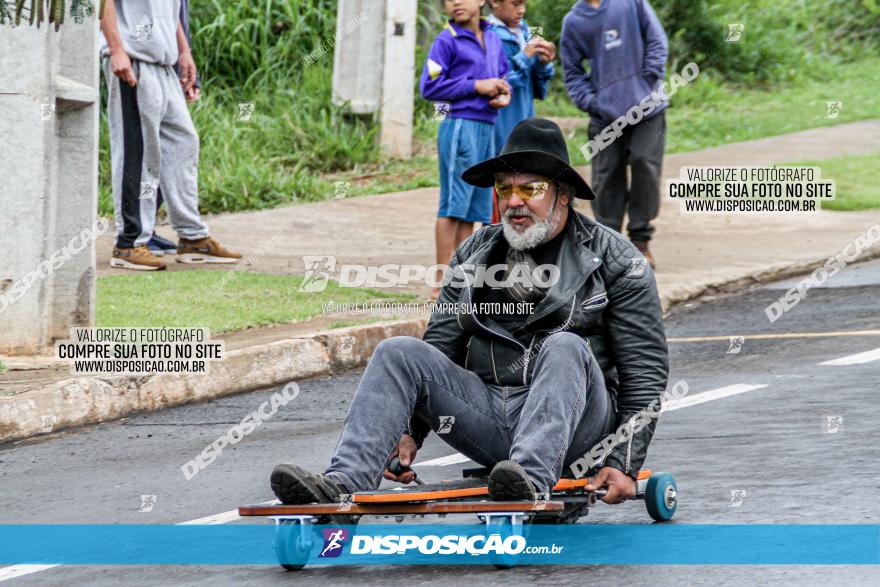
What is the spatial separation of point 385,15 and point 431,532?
12.9m

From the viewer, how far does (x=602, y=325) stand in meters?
5.63

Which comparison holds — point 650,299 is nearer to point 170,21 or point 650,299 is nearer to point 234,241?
point 170,21

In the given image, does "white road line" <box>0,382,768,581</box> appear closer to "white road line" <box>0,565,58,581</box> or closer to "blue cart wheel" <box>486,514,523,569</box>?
"white road line" <box>0,565,58,581</box>

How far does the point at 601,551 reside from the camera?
5.11 meters


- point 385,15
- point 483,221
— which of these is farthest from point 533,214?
point 385,15

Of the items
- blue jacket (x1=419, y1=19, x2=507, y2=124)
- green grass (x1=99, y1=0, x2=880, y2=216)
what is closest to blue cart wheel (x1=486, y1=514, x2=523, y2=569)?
blue jacket (x1=419, y1=19, x2=507, y2=124)

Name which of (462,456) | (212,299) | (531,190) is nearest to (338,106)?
(212,299)

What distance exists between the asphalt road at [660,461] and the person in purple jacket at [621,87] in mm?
2117

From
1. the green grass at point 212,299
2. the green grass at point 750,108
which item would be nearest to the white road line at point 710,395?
the green grass at point 212,299

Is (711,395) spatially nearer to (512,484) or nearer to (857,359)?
(857,359)

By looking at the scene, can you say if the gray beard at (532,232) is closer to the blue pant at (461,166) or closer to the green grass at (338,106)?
the blue pant at (461,166)

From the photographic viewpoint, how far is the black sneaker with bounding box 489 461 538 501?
16.0 feet

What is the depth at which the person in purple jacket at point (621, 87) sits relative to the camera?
11.9m

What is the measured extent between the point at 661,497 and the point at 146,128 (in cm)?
690
